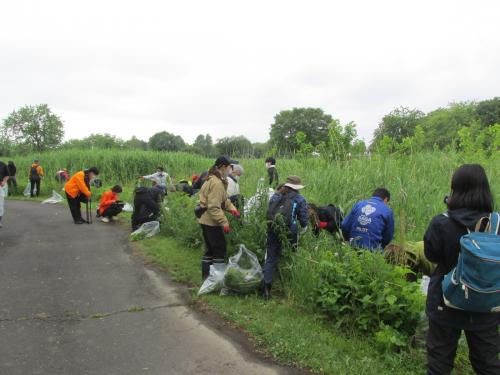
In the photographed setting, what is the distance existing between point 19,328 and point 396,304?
3.98 m

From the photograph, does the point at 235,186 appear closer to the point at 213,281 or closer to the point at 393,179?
the point at 213,281

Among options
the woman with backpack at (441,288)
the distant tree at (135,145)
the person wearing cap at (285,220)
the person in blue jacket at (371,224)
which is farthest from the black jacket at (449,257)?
the distant tree at (135,145)

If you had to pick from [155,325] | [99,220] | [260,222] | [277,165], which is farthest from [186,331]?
[99,220]

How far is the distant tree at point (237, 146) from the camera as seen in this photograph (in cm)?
853

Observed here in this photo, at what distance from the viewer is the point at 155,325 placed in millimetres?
4215

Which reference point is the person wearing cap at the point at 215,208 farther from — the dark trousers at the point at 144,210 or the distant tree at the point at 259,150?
the dark trousers at the point at 144,210

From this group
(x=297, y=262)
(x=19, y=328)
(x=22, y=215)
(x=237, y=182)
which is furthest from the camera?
(x=22, y=215)

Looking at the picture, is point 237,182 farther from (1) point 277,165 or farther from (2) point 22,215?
(2) point 22,215

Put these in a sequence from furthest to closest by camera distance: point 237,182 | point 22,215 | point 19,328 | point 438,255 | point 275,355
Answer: point 22,215 < point 237,182 < point 19,328 < point 275,355 < point 438,255

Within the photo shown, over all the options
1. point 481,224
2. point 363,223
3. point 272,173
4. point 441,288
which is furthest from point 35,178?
point 481,224

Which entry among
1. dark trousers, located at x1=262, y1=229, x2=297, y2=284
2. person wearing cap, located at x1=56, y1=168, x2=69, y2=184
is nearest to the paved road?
dark trousers, located at x1=262, y1=229, x2=297, y2=284

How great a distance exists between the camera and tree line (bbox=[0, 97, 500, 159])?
341 inches

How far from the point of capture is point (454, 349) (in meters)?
2.59

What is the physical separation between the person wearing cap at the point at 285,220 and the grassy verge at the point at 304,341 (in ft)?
1.40
